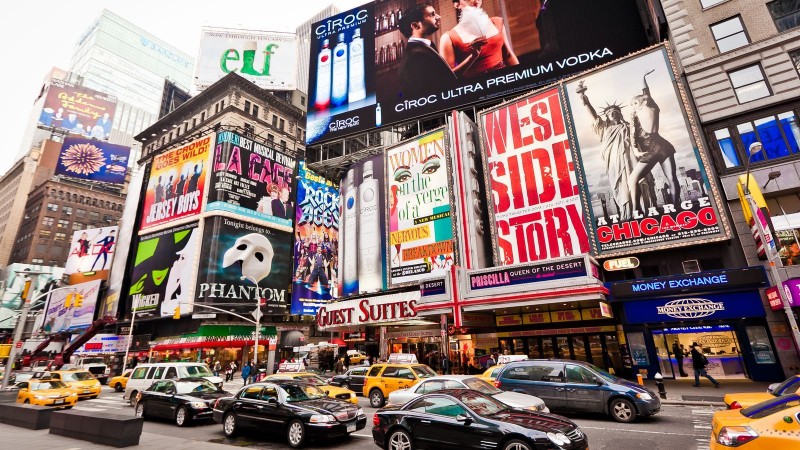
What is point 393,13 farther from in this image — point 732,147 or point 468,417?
point 468,417

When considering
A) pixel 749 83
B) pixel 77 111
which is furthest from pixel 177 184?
pixel 77 111

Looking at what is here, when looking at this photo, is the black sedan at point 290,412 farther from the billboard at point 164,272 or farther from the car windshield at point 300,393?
the billboard at point 164,272

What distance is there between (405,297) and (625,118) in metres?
19.4

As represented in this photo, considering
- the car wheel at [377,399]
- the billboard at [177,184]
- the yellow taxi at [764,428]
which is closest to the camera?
the yellow taxi at [764,428]

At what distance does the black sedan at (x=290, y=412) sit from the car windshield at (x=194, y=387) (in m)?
2.90

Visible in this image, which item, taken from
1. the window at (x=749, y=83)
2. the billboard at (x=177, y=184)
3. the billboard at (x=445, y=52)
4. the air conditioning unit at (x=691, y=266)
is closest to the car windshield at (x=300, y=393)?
the air conditioning unit at (x=691, y=266)

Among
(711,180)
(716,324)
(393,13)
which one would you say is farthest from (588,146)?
(393,13)

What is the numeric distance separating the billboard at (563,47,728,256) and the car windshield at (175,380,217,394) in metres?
22.0

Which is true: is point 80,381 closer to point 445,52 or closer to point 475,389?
point 475,389

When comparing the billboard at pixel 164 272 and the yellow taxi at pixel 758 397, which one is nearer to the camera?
the yellow taxi at pixel 758 397

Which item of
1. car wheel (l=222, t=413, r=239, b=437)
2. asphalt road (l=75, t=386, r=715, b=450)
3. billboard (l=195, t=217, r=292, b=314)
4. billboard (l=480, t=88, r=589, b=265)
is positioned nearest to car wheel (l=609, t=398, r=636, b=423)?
asphalt road (l=75, t=386, r=715, b=450)

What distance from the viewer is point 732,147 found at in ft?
73.2

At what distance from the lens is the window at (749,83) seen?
22438mm

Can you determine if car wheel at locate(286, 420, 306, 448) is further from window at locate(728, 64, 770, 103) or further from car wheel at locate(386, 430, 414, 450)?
window at locate(728, 64, 770, 103)
